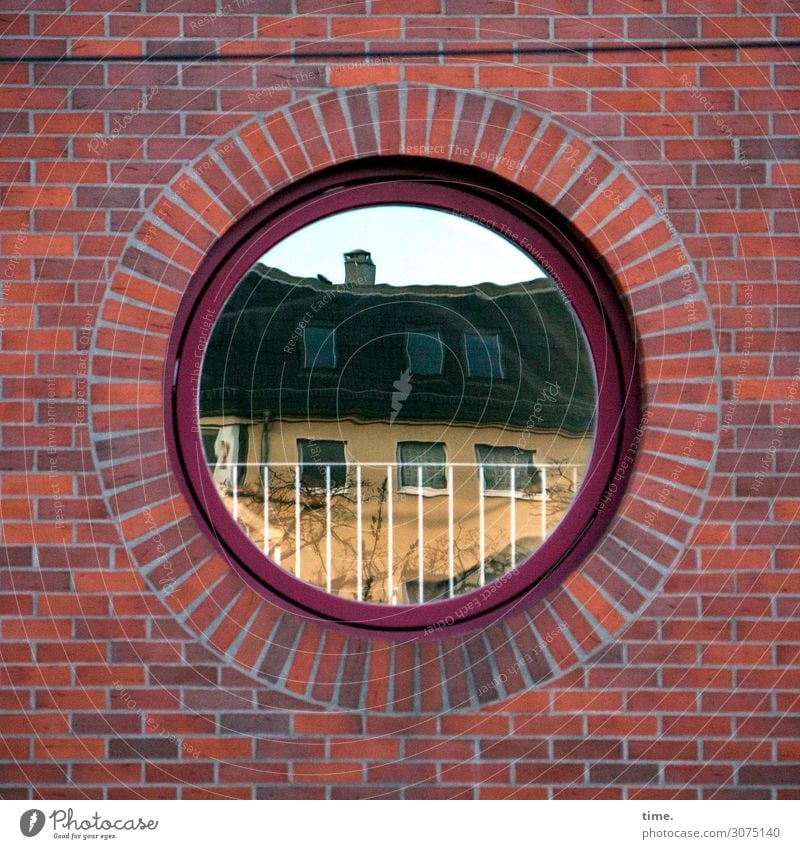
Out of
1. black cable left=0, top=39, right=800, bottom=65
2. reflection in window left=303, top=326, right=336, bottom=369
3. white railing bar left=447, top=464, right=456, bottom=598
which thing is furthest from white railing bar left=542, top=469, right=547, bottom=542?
black cable left=0, top=39, right=800, bottom=65

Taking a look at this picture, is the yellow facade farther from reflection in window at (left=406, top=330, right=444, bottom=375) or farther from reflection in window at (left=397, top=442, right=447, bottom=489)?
reflection in window at (left=406, top=330, right=444, bottom=375)

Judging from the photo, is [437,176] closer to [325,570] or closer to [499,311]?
[499,311]

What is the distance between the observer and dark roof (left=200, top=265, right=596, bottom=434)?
9.36ft

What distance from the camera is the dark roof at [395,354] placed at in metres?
2.85

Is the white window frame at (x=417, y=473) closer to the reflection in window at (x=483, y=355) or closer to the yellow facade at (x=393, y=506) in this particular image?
the yellow facade at (x=393, y=506)

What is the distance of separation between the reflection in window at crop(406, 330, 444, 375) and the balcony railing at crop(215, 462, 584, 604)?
0.30 m

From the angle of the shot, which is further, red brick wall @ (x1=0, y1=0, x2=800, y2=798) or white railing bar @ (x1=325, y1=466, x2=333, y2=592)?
white railing bar @ (x1=325, y1=466, x2=333, y2=592)

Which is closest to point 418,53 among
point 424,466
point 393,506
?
point 424,466

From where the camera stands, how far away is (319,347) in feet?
9.40

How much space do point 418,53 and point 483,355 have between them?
925 mm

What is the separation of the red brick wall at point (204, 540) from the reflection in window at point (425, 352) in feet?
1.80
